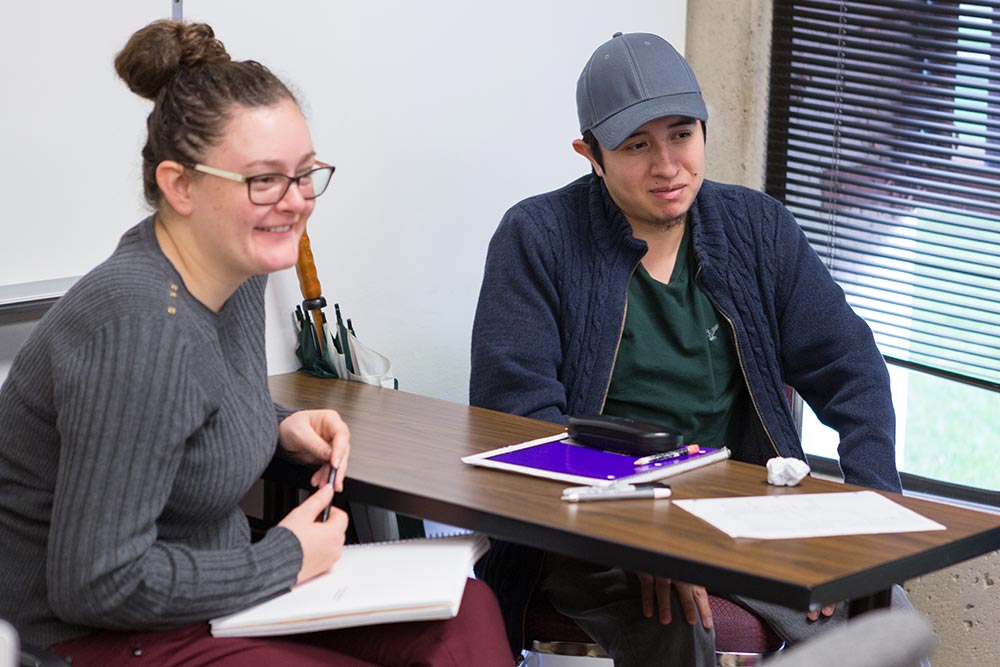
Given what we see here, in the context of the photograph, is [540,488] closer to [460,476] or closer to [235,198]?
[460,476]

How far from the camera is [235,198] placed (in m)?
1.66

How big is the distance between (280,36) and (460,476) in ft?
3.86

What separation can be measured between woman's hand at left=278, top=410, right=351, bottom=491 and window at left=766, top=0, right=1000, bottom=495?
1857 mm

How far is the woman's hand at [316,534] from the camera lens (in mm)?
1684

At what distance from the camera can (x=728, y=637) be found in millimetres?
2072

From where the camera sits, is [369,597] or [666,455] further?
[666,455]

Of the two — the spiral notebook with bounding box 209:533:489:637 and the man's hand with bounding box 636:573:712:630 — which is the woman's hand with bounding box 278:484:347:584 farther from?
the man's hand with bounding box 636:573:712:630

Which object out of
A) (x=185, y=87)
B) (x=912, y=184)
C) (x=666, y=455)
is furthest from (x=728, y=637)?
(x=912, y=184)

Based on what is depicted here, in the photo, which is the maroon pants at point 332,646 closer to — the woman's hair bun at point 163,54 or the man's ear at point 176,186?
the man's ear at point 176,186

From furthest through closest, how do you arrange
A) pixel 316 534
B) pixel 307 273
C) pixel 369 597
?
1. pixel 307 273
2. pixel 316 534
3. pixel 369 597

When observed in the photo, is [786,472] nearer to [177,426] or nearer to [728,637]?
[728,637]

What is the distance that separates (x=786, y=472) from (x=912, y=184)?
172 cm

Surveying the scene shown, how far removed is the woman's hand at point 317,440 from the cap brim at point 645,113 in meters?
0.75

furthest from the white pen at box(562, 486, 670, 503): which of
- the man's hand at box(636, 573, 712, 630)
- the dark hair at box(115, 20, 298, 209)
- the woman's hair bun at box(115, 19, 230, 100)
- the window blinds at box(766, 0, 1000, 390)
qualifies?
the window blinds at box(766, 0, 1000, 390)
